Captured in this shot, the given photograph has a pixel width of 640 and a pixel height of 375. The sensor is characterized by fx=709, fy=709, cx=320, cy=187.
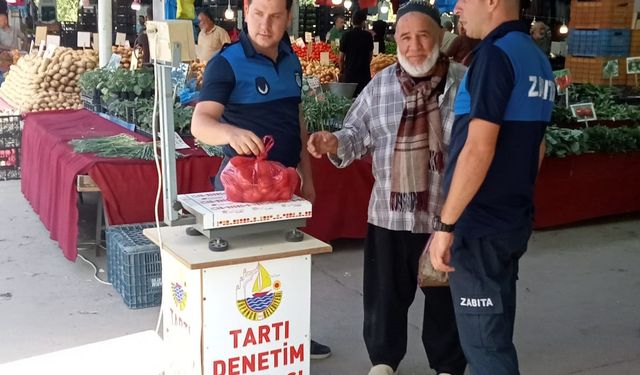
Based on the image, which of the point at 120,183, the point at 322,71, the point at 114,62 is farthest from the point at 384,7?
the point at 120,183

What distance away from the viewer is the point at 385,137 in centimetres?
289

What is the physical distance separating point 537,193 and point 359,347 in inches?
99.4

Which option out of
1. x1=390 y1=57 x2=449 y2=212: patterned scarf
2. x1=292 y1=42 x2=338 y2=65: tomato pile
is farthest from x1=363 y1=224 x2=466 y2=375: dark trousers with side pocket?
x1=292 y1=42 x2=338 y2=65: tomato pile

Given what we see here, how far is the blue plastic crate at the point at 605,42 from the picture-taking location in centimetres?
990

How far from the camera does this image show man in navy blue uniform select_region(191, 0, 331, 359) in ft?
8.38

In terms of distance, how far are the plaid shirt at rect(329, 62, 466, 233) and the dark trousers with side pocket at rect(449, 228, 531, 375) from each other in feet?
1.81

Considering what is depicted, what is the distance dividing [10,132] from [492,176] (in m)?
5.97

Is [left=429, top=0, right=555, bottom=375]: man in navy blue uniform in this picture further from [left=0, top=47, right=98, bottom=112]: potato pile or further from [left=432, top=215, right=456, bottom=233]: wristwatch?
[left=0, top=47, right=98, bottom=112]: potato pile

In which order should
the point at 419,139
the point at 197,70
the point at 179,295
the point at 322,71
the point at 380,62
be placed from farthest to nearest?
the point at 380,62 → the point at 322,71 → the point at 197,70 → the point at 419,139 → the point at 179,295

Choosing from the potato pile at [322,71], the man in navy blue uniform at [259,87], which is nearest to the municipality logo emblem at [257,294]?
the man in navy blue uniform at [259,87]

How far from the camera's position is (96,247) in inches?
189

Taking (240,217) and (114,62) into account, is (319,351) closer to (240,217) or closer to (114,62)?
(240,217)

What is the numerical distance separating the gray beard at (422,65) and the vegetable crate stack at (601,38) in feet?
25.3

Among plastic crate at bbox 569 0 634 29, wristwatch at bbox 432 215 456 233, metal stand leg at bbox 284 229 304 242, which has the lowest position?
metal stand leg at bbox 284 229 304 242
